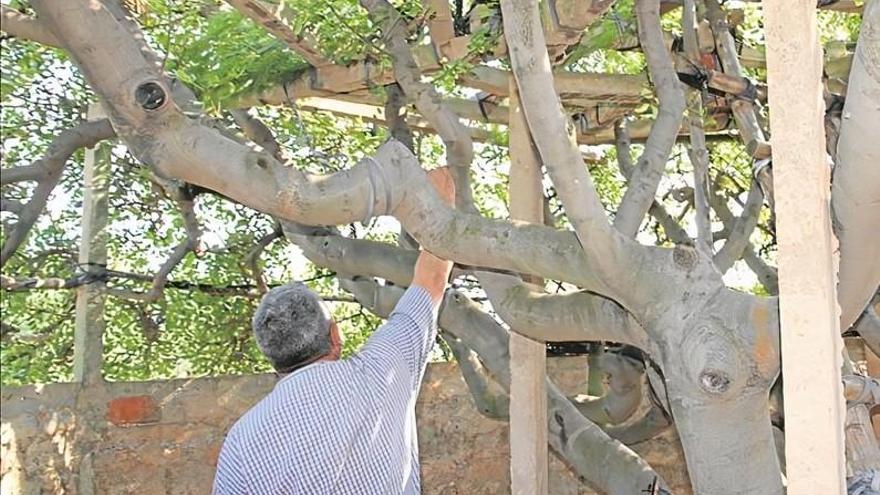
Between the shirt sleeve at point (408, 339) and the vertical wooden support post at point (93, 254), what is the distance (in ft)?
10.9

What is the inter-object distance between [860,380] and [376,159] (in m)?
1.76

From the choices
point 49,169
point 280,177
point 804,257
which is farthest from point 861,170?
point 49,169

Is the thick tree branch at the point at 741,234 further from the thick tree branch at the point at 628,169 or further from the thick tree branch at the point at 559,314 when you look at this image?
the thick tree branch at the point at 559,314

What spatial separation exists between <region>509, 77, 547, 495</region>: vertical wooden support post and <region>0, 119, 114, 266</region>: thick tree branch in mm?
2054

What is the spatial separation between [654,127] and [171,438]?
10.3 ft

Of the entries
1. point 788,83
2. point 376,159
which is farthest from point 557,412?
point 788,83

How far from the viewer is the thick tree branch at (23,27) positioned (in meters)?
3.30

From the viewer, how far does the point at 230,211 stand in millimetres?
6230

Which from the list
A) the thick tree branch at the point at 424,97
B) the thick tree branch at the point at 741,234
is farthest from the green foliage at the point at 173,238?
the thick tree branch at the point at 424,97

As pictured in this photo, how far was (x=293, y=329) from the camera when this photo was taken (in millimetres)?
2373

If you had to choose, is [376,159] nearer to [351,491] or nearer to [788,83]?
[351,491]

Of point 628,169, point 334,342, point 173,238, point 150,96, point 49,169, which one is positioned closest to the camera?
point 334,342

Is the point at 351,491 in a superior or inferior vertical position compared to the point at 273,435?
inferior

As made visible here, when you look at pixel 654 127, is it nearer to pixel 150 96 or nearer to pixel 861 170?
pixel 861 170
